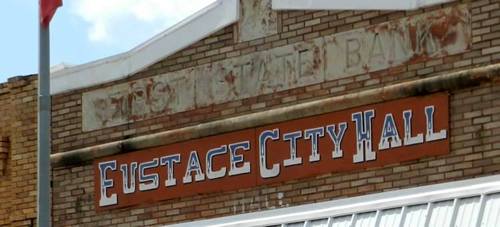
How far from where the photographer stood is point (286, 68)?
18.4m

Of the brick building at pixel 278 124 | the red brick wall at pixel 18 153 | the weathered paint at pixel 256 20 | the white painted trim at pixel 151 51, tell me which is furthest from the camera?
the red brick wall at pixel 18 153

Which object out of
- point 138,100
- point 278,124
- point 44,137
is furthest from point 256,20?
point 44,137

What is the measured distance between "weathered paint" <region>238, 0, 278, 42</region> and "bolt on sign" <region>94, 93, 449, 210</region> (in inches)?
45.3

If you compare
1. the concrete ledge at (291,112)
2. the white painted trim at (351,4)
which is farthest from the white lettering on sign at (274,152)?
the white painted trim at (351,4)

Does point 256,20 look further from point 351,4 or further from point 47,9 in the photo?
point 47,9

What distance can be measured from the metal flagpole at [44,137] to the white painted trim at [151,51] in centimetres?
401

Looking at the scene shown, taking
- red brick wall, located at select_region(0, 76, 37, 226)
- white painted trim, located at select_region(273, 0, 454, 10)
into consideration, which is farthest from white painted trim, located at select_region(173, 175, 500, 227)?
red brick wall, located at select_region(0, 76, 37, 226)

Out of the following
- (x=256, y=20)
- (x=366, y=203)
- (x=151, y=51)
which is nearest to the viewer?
(x=366, y=203)

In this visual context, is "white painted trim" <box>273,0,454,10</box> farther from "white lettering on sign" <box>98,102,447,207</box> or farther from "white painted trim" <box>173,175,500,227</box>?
"white painted trim" <box>173,175,500,227</box>

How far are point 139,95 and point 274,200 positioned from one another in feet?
8.53

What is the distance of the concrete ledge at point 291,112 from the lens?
16.5 metres

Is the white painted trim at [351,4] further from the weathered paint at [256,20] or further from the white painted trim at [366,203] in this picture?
the white painted trim at [366,203]

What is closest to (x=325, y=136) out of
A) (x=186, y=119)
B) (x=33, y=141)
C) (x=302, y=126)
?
(x=302, y=126)

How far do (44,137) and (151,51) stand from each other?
488cm
